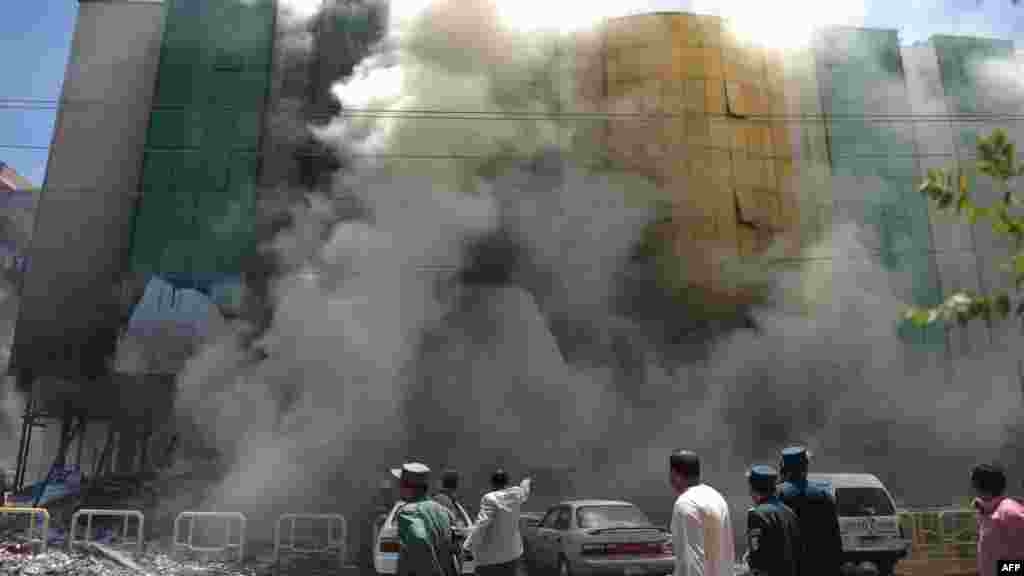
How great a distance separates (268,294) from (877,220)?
18.5m

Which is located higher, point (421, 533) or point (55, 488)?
point (421, 533)

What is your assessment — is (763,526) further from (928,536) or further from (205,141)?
(205,141)

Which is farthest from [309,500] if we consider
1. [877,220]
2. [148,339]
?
[877,220]

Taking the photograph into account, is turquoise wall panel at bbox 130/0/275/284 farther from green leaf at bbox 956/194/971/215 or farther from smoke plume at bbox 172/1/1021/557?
green leaf at bbox 956/194/971/215

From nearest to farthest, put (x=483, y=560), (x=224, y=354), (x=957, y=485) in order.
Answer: (x=483, y=560) → (x=224, y=354) → (x=957, y=485)

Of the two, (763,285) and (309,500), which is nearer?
(309,500)

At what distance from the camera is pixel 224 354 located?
62.2ft

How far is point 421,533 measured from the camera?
3.55m

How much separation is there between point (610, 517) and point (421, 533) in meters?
6.75

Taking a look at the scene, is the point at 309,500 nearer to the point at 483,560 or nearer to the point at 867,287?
the point at 483,560

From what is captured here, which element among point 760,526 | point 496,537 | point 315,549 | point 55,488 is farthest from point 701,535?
point 55,488

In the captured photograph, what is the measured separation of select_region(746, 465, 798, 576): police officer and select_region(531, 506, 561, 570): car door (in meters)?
7.14

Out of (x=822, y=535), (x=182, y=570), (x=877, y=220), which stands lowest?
(x=182, y=570)

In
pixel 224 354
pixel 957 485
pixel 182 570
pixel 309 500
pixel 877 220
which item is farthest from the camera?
pixel 877 220
